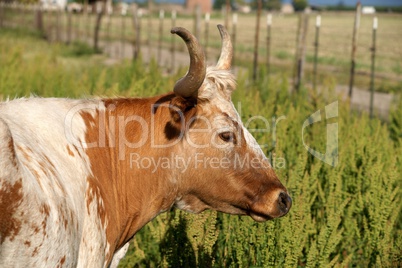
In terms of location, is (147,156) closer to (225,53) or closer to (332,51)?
(225,53)

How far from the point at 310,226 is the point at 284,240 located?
0.52m

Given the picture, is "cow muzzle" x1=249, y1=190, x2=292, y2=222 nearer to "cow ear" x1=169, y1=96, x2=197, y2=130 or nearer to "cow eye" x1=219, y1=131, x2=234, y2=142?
"cow eye" x1=219, y1=131, x2=234, y2=142

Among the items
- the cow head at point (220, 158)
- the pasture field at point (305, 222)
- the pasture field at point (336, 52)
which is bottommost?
the pasture field at point (336, 52)

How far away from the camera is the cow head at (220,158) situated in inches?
146

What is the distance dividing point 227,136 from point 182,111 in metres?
0.28

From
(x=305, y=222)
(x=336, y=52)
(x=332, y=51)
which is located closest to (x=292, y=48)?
(x=332, y=51)

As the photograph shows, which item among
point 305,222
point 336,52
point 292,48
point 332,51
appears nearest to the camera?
point 305,222

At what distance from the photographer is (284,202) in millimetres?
3760

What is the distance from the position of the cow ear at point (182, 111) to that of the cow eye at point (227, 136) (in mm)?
195

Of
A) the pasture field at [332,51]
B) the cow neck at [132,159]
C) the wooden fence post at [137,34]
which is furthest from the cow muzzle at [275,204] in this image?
the wooden fence post at [137,34]

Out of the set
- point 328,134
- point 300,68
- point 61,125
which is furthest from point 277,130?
point 300,68

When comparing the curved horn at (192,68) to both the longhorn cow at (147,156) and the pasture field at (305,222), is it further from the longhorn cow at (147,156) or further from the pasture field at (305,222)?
the pasture field at (305,222)

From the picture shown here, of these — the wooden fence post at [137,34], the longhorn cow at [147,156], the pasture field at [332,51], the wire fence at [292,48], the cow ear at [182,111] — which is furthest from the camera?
the pasture field at [332,51]

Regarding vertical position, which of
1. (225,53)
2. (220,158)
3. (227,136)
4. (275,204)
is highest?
(225,53)
